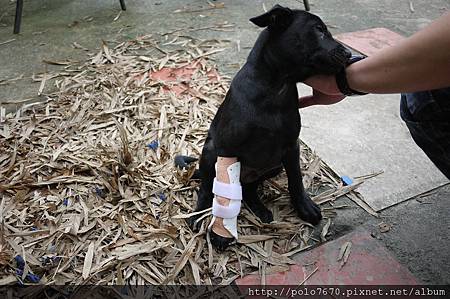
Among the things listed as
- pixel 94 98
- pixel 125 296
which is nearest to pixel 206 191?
pixel 125 296

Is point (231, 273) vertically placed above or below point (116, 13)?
below

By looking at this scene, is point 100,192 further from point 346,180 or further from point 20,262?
point 346,180

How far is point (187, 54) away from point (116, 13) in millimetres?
1305

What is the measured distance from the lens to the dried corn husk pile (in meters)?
2.05

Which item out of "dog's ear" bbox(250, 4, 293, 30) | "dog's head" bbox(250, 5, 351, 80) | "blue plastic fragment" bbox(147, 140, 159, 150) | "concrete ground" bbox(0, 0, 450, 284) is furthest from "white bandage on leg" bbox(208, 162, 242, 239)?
"concrete ground" bbox(0, 0, 450, 284)

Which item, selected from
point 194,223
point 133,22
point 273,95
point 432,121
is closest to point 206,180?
point 194,223

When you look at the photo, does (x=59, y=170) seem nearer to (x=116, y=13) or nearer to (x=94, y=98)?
(x=94, y=98)

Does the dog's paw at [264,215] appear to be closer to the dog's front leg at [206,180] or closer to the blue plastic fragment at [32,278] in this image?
the dog's front leg at [206,180]

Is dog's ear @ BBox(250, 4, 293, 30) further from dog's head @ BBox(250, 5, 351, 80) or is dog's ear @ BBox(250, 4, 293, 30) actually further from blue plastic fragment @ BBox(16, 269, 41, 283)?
blue plastic fragment @ BBox(16, 269, 41, 283)

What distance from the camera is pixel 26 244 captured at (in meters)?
2.16

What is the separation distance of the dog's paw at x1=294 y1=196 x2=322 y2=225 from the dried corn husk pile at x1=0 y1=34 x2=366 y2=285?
51 mm

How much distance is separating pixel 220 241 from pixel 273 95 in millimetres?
712

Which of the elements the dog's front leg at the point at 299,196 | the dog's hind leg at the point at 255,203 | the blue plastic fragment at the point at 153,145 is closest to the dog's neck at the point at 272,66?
the dog's front leg at the point at 299,196

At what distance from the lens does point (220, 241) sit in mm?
2078
